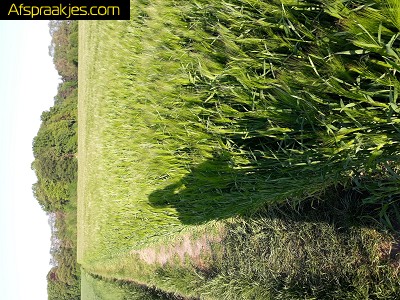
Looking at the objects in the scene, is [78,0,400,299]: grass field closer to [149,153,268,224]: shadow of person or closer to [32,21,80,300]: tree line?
[149,153,268,224]: shadow of person

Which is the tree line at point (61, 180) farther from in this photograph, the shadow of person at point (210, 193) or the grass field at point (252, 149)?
the shadow of person at point (210, 193)

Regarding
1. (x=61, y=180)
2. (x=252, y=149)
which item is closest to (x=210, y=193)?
(x=252, y=149)

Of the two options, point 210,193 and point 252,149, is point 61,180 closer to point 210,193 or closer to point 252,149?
point 210,193

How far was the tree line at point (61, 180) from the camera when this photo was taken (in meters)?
23.6

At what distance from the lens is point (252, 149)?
94.2 inches

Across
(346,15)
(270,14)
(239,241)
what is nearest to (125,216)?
(239,241)

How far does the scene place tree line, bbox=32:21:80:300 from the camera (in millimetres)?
23562

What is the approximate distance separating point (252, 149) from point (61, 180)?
23.5 metres

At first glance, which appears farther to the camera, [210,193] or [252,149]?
[210,193]

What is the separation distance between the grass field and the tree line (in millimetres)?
19293

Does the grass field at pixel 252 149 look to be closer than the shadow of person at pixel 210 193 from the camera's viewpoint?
Yes

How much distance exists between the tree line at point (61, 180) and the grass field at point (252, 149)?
19293 mm

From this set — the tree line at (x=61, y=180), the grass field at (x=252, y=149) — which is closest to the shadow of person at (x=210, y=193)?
the grass field at (x=252, y=149)

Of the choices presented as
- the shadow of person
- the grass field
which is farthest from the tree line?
the shadow of person
